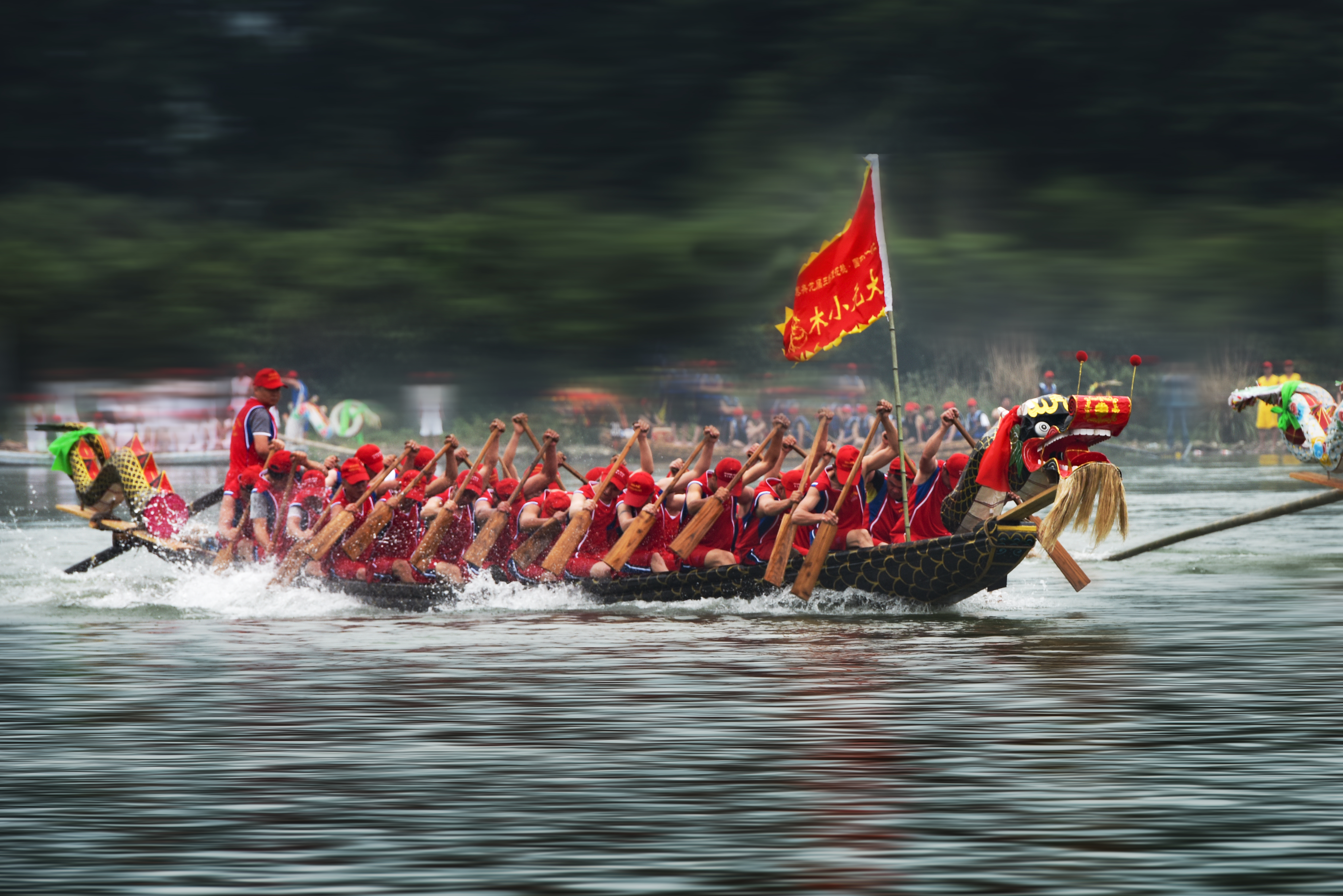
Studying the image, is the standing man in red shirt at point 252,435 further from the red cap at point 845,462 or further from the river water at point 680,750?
the red cap at point 845,462

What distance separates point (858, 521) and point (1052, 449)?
1.52 meters

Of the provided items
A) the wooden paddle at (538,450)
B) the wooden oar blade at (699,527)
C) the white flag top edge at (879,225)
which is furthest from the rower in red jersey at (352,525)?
the white flag top edge at (879,225)

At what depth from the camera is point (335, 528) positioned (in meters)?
11.6

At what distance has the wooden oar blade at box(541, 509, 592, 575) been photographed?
11016mm

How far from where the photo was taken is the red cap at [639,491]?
11.0 meters

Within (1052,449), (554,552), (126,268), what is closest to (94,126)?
(126,268)

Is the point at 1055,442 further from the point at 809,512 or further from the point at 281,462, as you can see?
the point at 281,462

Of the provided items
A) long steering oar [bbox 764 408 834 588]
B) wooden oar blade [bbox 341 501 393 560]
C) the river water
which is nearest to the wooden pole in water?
the river water

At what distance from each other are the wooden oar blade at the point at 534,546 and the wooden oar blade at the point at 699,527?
1.00 metres

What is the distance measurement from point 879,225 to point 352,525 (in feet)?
13.9

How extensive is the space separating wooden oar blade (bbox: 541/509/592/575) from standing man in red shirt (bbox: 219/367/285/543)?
7.87 feet

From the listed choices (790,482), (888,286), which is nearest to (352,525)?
(790,482)

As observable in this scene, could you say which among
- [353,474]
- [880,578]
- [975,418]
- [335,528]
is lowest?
[880,578]

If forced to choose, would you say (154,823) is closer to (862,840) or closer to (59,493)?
(862,840)
